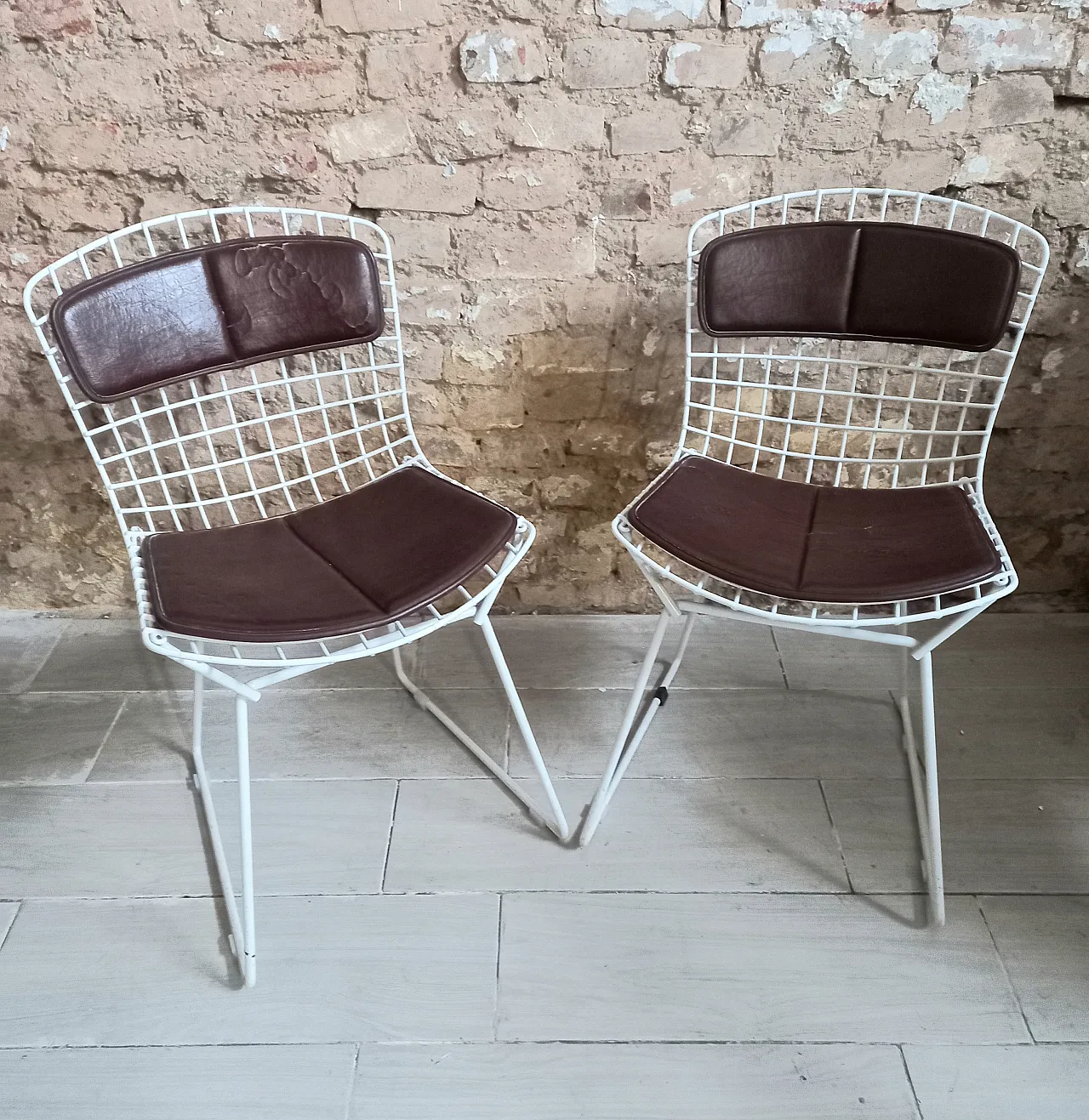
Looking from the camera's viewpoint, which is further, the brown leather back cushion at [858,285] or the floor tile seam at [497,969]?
Result: the brown leather back cushion at [858,285]

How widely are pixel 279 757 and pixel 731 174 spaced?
1.28 meters

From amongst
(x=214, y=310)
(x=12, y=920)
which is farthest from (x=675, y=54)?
(x=12, y=920)

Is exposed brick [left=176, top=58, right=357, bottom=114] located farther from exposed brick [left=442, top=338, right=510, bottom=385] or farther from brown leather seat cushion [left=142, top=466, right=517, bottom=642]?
brown leather seat cushion [left=142, top=466, right=517, bottom=642]

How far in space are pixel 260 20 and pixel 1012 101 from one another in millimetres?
1202

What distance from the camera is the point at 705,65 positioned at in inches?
57.7

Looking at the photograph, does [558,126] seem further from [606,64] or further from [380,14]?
[380,14]

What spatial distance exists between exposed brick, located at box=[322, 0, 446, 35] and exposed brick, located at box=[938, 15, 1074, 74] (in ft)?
2.64

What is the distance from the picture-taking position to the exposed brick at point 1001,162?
1.52m

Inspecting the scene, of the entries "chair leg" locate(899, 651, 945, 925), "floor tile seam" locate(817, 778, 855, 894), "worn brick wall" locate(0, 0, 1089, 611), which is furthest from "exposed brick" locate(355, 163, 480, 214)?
"floor tile seam" locate(817, 778, 855, 894)

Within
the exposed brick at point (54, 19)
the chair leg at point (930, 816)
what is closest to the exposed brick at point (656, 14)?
the exposed brick at point (54, 19)

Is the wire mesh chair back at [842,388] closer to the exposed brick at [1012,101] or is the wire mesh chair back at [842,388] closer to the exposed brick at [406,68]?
the exposed brick at [1012,101]

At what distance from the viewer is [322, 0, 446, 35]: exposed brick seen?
55.9 inches

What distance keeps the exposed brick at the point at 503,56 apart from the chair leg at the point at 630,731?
35.2 inches

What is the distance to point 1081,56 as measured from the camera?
4.76 feet
